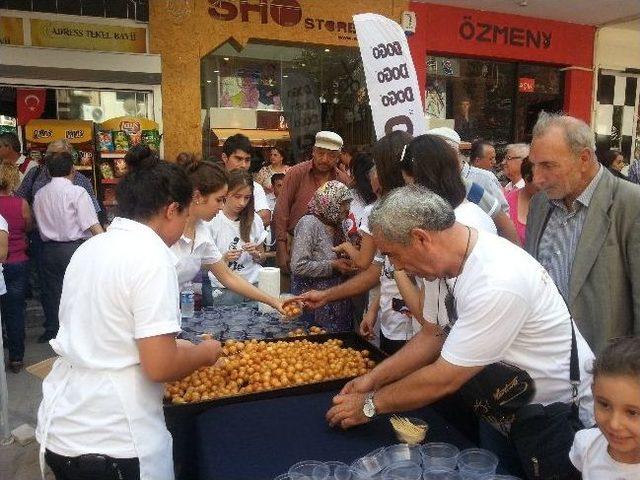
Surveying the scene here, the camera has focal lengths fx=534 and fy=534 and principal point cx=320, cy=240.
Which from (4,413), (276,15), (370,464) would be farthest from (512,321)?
(276,15)

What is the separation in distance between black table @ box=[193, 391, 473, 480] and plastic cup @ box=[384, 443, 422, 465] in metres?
0.09

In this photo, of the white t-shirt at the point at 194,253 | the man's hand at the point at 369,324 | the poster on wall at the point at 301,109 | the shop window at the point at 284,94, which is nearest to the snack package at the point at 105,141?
the shop window at the point at 284,94

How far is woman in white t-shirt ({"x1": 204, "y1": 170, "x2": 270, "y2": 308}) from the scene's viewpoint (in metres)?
3.96

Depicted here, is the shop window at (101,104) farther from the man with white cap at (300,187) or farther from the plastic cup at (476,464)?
the plastic cup at (476,464)

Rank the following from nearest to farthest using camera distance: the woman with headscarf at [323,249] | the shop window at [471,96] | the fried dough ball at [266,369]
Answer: the fried dough ball at [266,369]
the woman with headscarf at [323,249]
the shop window at [471,96]

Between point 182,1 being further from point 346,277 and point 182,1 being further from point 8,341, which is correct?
point 346,277

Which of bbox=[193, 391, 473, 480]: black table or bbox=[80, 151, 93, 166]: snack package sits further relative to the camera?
bbox=[80, 151, 93, 166]: snack package

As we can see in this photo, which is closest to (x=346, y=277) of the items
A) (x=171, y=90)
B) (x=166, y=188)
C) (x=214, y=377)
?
(x=214, y=377)

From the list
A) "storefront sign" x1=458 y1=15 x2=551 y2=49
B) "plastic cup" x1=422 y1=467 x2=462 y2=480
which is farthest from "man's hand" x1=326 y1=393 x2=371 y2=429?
"storefront sign" x1=458 y1=15 x2=551 y2=49

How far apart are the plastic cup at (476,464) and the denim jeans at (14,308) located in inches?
182

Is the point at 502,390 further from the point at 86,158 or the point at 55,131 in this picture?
the point at 55,131

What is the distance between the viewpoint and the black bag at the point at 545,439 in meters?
1.56

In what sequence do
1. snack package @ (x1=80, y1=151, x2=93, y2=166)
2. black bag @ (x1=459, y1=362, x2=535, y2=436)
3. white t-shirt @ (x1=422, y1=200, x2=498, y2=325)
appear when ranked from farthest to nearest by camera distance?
snack package @ (x1=80, y1=151, x2=93, y2=166), white t-shirt @ (x1=422, y1=200, x2=498, y2=325), black bag @ (x1=459, y1=362, x2=535, y2=436)

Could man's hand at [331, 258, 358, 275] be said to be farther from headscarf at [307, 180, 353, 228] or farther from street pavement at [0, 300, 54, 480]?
street pavement at [0, 300, 54, 480]
